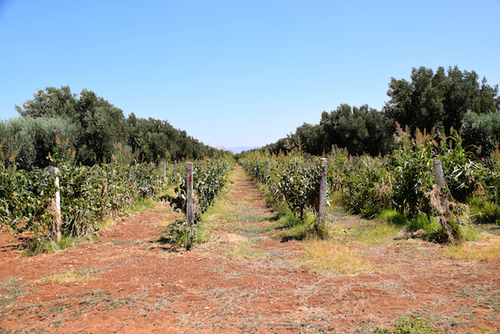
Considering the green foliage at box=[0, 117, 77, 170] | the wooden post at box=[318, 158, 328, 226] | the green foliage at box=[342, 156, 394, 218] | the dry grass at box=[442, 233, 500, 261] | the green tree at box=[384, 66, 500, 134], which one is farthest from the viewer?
the green tree at box=[384, 66, 500, 134]

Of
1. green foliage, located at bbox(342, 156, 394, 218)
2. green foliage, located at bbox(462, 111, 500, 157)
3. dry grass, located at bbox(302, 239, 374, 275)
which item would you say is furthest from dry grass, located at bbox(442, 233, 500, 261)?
green foliage, located at bbox(462, 111, 500, 157)

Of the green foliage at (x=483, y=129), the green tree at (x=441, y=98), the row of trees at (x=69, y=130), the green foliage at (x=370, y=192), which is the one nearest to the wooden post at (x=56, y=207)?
the row of trees at (x=69, y=130)

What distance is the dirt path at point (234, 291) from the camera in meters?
2.96

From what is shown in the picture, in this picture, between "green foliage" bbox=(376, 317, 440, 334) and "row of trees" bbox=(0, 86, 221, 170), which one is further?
"row of trees" bbox=(0, 86, 221, 170)

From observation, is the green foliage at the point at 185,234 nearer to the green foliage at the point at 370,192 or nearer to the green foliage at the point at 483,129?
the green foliage at the point at 370,192

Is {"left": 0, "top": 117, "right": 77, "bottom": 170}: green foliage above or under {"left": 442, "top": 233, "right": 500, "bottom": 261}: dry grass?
above

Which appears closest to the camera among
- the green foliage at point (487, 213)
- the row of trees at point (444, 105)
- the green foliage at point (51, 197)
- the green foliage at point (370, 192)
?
the green foliage at point (51, 197)

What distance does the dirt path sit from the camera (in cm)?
296

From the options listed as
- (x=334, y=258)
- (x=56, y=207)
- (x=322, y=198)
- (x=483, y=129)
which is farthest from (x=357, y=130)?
(x=56, y=207)

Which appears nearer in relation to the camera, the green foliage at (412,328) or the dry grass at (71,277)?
the green foliage at (412,328)

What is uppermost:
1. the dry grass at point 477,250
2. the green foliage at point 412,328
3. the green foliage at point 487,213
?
the green foliage at point 487,213

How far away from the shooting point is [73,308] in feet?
10.8

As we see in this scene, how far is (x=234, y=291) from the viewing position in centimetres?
383

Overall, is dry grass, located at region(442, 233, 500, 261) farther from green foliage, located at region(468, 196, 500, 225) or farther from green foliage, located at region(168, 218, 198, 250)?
green foliage, located at region(168, 218, 198, 250)
